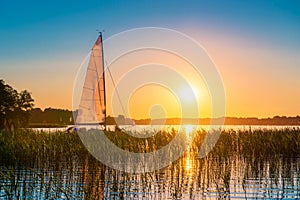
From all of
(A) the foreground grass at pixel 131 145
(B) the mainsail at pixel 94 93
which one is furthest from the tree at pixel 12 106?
(A) the foreground grass at pixel 131 145

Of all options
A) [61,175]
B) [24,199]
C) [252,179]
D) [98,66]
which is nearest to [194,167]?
[252,179]

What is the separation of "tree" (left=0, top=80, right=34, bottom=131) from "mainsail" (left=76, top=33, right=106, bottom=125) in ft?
79.4

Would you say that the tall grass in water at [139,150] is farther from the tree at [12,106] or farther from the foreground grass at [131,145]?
the tree at [12,106]

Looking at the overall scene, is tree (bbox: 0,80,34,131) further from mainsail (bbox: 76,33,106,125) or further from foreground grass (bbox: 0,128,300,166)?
foreground grass (bbox: 0,128,300,166)

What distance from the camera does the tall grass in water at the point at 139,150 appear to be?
31.3ft

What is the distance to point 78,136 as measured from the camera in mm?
16781

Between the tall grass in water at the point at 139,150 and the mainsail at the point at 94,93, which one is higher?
the mainsail at the point at 94,93

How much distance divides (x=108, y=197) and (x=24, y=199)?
1.56 meters

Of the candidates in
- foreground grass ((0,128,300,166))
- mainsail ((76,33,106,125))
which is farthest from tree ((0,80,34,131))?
foreground grass ((0,128,300,166))

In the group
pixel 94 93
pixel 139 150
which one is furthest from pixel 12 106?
pixel 139 150

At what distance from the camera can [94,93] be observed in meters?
27.6

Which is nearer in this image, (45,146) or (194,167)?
(194,167)

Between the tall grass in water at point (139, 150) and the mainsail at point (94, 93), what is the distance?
9.43 metres

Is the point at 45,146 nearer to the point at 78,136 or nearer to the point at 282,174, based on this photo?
the point at 78,136
